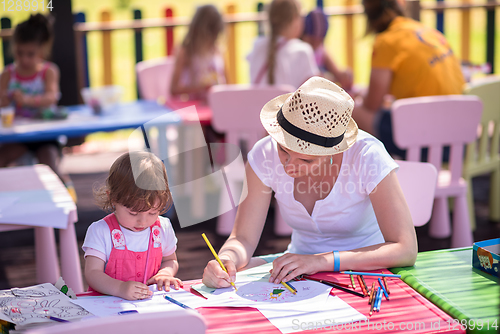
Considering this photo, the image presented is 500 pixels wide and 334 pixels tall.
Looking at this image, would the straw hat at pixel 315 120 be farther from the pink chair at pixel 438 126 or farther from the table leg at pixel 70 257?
the pink chair at pixel 438 126

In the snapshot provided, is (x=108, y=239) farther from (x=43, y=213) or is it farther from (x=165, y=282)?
(x=43, y=213)

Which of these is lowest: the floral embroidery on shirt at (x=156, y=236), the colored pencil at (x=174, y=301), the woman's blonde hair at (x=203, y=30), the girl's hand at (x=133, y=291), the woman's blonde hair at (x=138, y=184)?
the colored pencil at (x=174, y=301)

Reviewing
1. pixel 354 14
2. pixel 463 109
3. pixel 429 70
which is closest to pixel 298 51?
pixel 429 70

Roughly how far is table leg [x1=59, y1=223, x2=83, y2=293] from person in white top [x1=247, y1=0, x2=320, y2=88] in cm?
193

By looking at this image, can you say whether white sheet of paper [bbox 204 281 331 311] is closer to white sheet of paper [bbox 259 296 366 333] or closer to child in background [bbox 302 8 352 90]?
white sheet of paper [bbox 259 296 366 333]

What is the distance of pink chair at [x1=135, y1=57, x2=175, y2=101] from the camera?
441cm

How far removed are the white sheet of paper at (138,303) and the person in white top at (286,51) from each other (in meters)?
2.41

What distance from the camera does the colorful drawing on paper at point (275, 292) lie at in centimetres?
137

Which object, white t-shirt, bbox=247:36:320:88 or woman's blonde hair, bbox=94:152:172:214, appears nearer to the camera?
woman's blonde hair, bbox=94:152:172:214

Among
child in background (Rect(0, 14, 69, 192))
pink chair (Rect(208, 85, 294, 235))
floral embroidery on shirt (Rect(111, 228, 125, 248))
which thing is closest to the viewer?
floral embroidery on shirt (Rect(111, 228, 125, 248))

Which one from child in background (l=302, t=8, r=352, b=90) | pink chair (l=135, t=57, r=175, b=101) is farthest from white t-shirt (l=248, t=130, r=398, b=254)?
pink chair (l=135, t=57, r=175, b=101)

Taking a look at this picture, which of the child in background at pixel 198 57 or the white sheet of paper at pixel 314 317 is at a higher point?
the child in background at pixel 198 57

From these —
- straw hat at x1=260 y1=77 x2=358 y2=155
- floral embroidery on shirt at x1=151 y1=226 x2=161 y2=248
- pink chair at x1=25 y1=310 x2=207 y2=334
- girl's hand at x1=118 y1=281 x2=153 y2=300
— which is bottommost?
girl's hand at x1=118 y1=281 x2=153 y2=300

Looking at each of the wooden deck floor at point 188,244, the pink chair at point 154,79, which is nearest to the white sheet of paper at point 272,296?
the wooden deck floor at point 188,244
